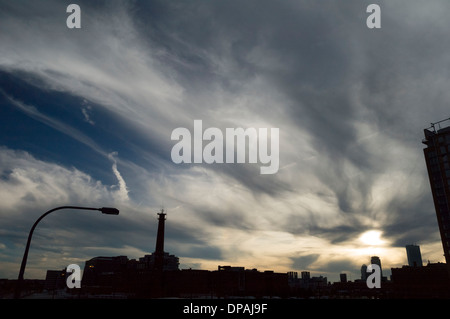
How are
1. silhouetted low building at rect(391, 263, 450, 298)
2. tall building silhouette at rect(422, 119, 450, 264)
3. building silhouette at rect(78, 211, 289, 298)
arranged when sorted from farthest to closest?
building silhouette at rect(78, 211, 289, 298) < silhouetted low building at rect(391, 263, 450, 298) < tall building silhouette at rect(422, 119, 450, 264)

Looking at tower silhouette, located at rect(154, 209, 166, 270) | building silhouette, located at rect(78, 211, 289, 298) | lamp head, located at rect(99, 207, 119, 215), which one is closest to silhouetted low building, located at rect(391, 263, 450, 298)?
building silhouette, located at rect(78, 211, 289, 298)

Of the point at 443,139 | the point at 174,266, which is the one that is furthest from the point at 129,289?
the point at 443,139

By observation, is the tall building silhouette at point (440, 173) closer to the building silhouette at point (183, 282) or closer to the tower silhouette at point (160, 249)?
the building silhouette at point (183, 282)

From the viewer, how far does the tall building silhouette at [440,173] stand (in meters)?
74.9

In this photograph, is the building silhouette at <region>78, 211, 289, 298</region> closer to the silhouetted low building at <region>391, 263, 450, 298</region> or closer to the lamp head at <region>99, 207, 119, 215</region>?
the silhouetted low building at <region>391, 263, 450, 298</region>

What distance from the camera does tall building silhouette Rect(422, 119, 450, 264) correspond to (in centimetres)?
7494

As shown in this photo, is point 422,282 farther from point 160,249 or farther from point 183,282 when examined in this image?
point 160,249

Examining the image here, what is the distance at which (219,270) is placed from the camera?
→ 102 m

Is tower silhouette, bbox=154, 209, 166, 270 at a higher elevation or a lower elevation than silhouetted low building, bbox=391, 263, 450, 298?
higher

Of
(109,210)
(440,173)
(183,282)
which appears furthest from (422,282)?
(109,210)

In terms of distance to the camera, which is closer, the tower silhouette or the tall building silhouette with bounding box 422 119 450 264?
the tall building silhouette with bounding box 422 119 450 264

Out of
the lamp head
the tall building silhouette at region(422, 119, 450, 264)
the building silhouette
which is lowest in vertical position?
the building silhouette

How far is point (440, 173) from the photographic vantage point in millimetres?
82250
